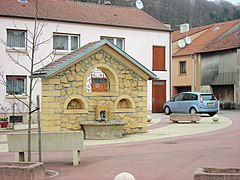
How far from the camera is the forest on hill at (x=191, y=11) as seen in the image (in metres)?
59.2

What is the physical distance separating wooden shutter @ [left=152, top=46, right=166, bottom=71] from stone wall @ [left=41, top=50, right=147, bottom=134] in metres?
15.1

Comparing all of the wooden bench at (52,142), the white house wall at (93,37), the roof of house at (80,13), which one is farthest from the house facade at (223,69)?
the wooden bench at (52,142)

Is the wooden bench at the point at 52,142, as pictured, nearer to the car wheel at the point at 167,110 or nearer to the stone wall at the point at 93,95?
the stone wall at the point at 93,95

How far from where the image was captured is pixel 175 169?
10742mm

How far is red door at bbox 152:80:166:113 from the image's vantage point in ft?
117

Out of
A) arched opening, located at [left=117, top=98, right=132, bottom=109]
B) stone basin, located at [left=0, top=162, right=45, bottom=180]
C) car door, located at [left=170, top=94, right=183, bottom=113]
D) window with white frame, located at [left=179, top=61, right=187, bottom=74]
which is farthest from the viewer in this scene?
window with white frame, located at [left=179, top=61, right=187, bottom=74]

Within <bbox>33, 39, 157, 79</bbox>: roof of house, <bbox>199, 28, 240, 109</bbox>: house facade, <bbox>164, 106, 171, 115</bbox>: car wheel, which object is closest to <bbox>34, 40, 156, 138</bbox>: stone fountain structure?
<bbox>33, 39, 157, 79</bbox>: roof of house

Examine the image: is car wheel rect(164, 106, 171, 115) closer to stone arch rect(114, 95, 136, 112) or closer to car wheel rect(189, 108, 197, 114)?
car wheel rect(189, 108, 197, 114)

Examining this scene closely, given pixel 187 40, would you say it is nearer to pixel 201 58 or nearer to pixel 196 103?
pixel 201 58

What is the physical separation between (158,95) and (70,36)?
8.88 meters

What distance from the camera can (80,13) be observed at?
32188 mm

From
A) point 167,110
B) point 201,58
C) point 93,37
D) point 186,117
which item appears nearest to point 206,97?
point 167,110

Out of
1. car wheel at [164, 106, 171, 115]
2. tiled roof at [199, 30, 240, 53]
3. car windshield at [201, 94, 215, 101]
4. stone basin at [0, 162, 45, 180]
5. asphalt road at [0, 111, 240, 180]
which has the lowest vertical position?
asphalt road at [0, 111, 240, 180]

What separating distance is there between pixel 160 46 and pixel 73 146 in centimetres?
2392
